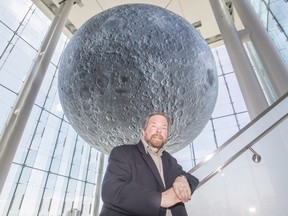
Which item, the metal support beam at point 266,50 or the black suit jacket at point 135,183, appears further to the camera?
the metal support beam at point 266,50

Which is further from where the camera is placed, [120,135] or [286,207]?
[120,135]

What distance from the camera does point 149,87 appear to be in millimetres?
3027

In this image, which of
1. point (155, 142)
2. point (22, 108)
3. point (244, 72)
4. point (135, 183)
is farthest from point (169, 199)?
point (22, 108)

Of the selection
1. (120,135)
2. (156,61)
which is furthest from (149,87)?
Answer: (120,135)

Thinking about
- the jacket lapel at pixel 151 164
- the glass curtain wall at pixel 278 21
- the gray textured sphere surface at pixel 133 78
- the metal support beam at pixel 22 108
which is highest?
the glass curtain wall at pixel 278 21

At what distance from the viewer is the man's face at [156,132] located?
55.6 inches

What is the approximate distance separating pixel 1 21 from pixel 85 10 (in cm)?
376

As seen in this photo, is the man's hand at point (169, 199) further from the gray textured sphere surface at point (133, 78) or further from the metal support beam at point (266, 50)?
the metal support beam at point (266, 50)

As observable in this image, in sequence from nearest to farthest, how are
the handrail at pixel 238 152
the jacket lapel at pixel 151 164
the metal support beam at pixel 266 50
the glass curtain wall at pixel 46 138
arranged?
the jacket lapel at pixel 151 164 < the handrail at pixel 238 152 < the metal support beam at pixel 266 50 < the glass curtain wall at pixel 46 138

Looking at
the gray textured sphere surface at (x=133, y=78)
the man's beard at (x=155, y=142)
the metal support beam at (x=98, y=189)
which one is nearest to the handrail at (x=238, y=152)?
the man's beard at (x=155, y=142)

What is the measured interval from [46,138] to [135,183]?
1223 cm

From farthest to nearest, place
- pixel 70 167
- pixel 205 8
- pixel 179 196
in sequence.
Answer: pixel 70 167 < pixel 205 8 < pixel 179 196

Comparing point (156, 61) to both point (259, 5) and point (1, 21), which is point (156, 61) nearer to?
point (259, 5)

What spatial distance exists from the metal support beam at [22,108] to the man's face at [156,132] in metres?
5.98
